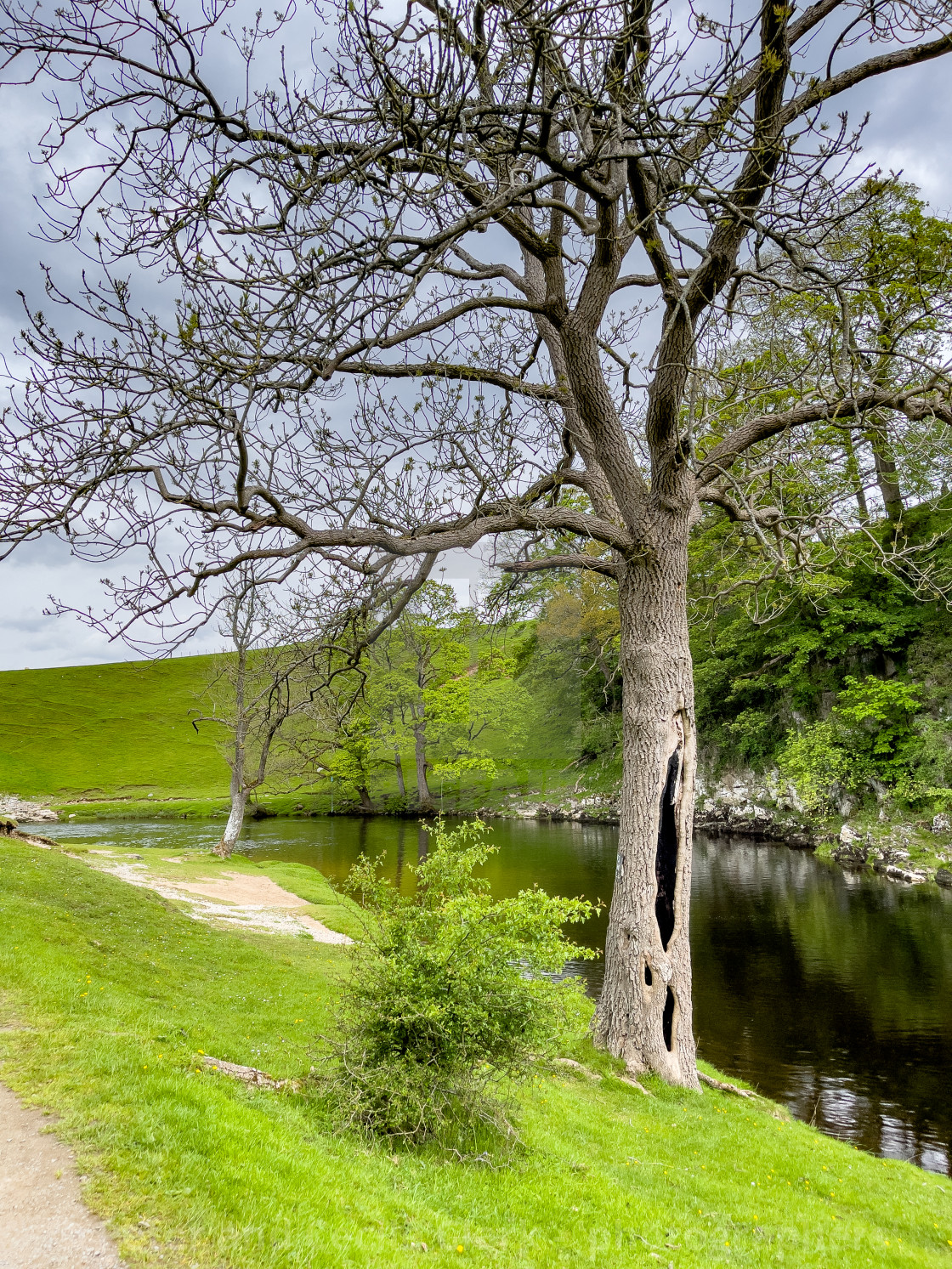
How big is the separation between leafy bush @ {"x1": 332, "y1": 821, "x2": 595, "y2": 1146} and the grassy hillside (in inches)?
1864

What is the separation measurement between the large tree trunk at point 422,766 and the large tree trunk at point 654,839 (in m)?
35.7

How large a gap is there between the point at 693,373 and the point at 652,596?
355 centimetres

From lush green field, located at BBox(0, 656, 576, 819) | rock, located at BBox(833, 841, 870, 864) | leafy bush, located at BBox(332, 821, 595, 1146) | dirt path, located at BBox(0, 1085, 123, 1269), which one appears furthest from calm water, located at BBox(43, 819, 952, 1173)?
lush green field, located at BBox(0, 656, 576, 819)

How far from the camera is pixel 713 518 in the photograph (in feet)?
101

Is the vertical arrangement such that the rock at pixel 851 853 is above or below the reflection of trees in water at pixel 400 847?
above

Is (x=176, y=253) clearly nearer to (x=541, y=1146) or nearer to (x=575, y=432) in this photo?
(x=575, y=432)

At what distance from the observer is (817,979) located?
14609 mm

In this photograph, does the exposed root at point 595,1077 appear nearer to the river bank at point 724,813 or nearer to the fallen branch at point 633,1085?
the fallen branch at point 633,1085

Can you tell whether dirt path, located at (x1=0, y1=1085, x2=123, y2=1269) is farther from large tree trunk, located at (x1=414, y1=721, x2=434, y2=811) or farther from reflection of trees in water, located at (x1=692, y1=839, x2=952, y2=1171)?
large tree trunk, located at (x1=414, y1=721, x2=434, y2=811)

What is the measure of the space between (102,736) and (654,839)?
70.6m

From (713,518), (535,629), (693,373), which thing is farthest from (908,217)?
(535,629)

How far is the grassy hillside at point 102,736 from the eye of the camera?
56719mm

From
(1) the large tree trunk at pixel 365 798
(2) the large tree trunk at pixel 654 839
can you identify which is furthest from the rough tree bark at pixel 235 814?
(1) the large tree trunk at pixel 365 798

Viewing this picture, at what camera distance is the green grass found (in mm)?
3518
